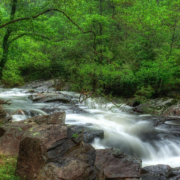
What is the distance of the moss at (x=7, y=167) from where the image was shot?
3.92 m

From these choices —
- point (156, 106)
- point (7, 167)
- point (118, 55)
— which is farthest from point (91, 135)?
point (118, 55)

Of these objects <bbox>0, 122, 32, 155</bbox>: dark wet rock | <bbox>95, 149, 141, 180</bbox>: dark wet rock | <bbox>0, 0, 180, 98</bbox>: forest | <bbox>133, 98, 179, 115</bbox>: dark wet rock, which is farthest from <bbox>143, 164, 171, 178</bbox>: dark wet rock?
<bbox>0, 0, 180, 98</bbox>: forest

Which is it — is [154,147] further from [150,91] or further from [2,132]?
[150,91]

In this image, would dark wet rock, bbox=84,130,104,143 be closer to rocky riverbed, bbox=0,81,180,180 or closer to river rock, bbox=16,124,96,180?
rocky riverbed, bbox=0,81,180,180

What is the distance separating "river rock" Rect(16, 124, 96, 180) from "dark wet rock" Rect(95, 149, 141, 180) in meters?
0.43

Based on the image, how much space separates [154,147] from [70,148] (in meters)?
3.91

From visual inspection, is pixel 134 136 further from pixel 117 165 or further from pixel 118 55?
pixel 118 55

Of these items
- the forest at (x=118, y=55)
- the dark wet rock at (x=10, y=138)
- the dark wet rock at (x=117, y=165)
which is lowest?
the dark wet rock at (x=117, y=165)

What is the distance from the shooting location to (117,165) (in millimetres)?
4742

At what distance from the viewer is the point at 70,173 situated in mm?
3436

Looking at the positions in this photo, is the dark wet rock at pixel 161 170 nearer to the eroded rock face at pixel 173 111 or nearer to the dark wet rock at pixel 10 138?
the dark wet rock at pixel 10 138

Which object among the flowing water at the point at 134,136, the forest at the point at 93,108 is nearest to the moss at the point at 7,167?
the forest at the point at 93,108

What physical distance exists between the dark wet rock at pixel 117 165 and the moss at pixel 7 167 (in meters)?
1.86

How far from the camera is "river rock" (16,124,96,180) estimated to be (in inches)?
137
